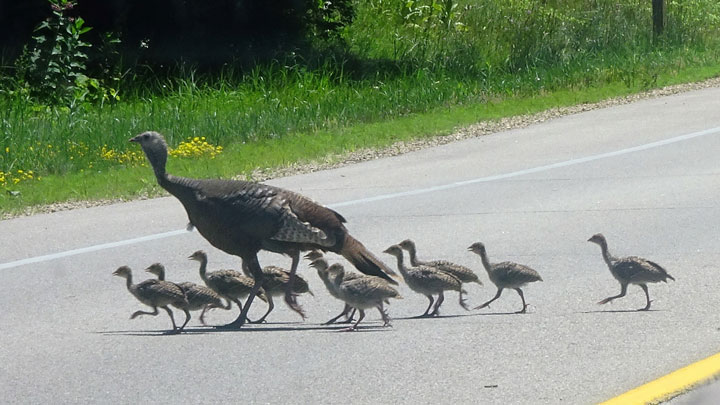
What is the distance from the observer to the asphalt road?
628 cm

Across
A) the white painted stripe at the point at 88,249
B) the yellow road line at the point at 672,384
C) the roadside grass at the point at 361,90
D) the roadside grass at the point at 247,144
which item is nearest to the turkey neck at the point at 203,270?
the white painted stripe at the point at 88,249

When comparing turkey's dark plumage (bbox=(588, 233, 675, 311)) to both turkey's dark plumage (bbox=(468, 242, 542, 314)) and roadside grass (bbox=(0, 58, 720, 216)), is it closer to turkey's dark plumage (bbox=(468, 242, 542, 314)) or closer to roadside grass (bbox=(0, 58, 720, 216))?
turkey's dark plumage (bbox=(468, 242, 542, 314))

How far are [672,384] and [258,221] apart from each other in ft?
8.06

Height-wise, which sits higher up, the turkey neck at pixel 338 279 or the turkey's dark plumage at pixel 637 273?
the turkey neck at pixel 338 279

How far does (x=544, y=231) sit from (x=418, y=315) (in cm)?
263

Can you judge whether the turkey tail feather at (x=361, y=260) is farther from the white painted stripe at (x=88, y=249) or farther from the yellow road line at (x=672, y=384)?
the white painted stripe at (x=88, y=249)

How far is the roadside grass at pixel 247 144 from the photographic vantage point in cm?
1277

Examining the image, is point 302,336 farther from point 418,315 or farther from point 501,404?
point 501,404

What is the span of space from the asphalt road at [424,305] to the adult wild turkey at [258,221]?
0.55m

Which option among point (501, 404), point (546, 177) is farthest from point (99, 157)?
point (501, 404)

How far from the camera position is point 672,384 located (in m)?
5.98

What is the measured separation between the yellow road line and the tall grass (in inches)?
356

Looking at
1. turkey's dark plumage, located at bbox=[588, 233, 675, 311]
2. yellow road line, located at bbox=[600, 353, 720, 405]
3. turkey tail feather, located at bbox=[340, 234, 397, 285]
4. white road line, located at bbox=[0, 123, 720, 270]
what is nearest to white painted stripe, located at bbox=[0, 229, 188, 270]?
white road line, located at bbox=[0, 123, 720, 270]

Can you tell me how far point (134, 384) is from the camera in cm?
639
